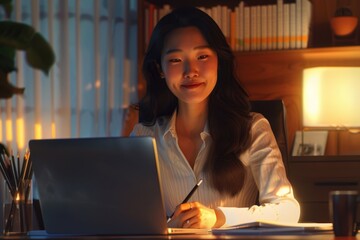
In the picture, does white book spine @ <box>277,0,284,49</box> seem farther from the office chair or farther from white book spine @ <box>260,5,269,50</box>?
the office chair

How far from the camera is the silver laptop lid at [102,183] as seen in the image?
1612mm

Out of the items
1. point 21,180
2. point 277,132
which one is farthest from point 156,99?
point 21,180

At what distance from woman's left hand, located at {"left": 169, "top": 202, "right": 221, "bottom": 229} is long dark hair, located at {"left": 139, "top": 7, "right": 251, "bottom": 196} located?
45cm

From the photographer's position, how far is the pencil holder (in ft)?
6.32

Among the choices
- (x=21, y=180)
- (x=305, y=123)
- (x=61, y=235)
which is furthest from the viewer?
(x=305, y=123)

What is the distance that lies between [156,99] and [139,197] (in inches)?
42.8

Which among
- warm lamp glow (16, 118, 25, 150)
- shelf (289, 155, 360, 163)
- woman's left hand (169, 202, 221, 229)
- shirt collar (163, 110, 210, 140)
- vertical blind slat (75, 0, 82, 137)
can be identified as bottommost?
shelf (289, 155, 360, 163)

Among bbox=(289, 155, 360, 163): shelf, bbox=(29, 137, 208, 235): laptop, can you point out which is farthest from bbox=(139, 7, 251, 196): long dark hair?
bbox=(289, 155, 360, 163): shelf

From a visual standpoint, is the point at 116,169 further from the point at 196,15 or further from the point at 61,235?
the point at 196,15

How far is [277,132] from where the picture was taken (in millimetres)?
2576

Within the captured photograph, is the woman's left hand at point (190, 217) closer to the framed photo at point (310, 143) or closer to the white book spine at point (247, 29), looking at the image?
the framed photo at point (310, 143)

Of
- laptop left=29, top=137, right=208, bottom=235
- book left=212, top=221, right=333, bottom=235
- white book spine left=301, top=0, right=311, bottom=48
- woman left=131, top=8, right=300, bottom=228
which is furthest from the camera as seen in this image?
white book spine left=301, top=0, right=311, bottom=48

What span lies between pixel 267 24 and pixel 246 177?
1503 millimetres

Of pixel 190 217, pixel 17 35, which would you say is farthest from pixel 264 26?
pixel 17 35
